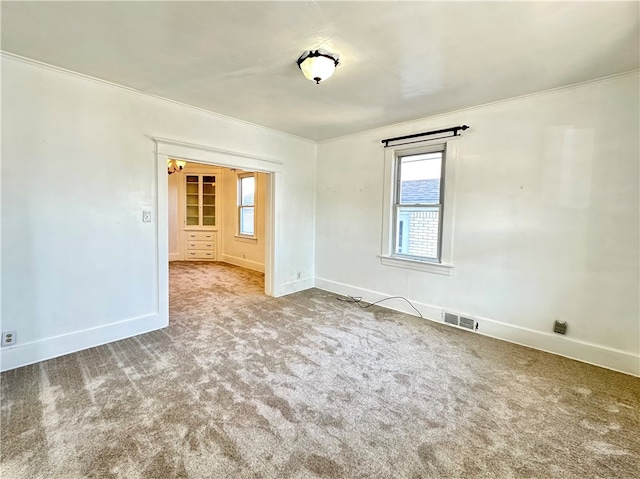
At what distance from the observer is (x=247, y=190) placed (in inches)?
274

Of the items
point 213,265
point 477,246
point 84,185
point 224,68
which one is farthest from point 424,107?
point 213,265

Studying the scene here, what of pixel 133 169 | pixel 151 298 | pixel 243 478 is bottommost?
pixel 243 478

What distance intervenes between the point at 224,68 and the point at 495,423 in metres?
3.39

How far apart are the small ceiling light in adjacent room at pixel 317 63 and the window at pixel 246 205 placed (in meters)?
4.73

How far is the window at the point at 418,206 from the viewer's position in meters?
3.69

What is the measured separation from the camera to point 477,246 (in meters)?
3.31

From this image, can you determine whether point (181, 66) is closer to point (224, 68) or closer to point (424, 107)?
point (224, 68)

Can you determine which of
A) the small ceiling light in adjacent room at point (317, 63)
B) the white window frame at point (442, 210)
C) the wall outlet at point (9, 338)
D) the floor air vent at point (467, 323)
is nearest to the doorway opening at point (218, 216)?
the white window frame at point (442, 210)

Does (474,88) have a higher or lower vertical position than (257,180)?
higher

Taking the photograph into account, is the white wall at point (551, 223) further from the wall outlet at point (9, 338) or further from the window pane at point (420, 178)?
the wall outlet at point (9, 338)

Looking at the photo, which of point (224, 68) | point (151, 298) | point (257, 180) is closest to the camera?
point (224, 68)

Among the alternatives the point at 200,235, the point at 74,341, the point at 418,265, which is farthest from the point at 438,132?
the point at 200,235

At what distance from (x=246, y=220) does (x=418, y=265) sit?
451 cm

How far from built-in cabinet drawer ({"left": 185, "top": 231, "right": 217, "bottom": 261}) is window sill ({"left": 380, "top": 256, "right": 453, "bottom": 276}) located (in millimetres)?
5147
